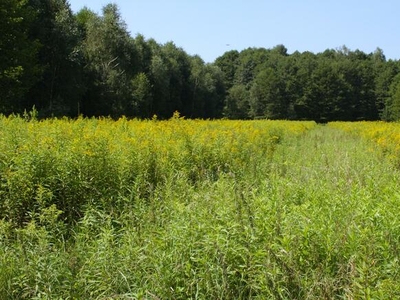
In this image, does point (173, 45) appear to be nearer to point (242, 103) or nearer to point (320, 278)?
point (242, 103)

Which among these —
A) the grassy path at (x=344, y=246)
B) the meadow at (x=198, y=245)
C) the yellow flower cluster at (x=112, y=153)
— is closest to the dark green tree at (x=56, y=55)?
the yellow flower cluster at (x=112, y=153)

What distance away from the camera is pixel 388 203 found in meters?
4.37

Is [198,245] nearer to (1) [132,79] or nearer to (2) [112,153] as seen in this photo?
(2) [112,153]

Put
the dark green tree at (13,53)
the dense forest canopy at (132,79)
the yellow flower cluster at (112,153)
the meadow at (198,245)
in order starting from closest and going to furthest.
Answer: the meadow at (198,245), the yellow flower cluster at (112,153), the dark green tree at (13,53), the dense forest canopy at (132,79)

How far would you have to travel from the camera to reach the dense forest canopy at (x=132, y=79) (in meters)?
22.6

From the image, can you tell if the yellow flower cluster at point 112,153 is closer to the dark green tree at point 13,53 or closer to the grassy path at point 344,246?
the grassy path at point 344,246

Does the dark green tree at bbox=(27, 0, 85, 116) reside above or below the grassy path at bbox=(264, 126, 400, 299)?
above

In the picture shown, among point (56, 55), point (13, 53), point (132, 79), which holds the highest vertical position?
point (56, 55)

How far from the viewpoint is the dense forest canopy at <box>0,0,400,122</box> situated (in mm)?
22609

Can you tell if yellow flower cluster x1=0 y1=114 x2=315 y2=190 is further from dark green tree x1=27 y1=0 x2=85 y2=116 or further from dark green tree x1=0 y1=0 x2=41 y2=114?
dark green tree x1=27 y1=0 x2=85 y2=116

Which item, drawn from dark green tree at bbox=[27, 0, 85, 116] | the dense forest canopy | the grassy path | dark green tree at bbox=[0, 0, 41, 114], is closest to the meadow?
the grassy path

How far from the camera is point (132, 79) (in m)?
36.9

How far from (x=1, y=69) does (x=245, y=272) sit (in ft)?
72.8

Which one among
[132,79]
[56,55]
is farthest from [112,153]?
[132,79]
